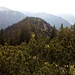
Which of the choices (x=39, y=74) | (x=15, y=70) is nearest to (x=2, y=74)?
(x=15, y=70)

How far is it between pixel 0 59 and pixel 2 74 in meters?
2.84

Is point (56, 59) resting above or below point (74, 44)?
below

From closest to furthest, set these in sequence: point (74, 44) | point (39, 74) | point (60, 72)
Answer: point (39, 74), point (60, 72), point (74, 44)

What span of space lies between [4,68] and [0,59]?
214cm

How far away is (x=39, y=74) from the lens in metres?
32.1

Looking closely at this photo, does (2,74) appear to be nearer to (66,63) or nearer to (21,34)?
(66,63)

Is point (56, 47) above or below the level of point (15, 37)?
above

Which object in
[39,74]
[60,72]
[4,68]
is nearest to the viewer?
[39,74]

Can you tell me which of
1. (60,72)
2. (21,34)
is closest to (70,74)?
(60,72)

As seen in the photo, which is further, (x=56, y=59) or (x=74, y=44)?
(x=74, y=44)

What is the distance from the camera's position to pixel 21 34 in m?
114

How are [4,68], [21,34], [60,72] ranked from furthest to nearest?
[21,34] < [4,68] < [60,72]

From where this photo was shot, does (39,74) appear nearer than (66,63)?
Yes

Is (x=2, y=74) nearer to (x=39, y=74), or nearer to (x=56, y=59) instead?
(x=39, y=74)
